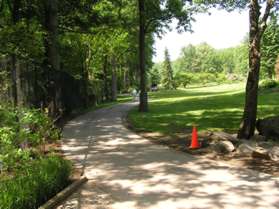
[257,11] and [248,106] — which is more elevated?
[257,11]

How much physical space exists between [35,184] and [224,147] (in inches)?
242

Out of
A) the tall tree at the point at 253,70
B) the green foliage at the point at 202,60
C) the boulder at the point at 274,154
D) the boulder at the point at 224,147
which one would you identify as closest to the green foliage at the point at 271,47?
the tall tree at the point at 253,70

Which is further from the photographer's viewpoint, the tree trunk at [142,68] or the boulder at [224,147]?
the tree trunk at [142,68]

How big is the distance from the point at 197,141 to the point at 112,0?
16.5 meters

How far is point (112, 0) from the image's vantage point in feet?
89.3

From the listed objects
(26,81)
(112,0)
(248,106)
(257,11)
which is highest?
(112,0)

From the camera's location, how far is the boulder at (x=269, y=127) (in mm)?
13461

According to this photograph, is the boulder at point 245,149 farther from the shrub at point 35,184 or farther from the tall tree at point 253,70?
the shrub at point 35,184

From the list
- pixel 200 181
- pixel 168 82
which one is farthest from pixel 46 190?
pixel 168 82

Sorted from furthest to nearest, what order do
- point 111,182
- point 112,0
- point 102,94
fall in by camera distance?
point 102,94 < point 112,0 < point 111,182

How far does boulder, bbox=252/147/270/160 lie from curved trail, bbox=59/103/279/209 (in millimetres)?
1253

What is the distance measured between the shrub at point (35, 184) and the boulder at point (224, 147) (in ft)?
15.3

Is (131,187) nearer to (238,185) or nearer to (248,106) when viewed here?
(238,185)

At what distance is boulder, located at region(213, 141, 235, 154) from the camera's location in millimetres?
11766
